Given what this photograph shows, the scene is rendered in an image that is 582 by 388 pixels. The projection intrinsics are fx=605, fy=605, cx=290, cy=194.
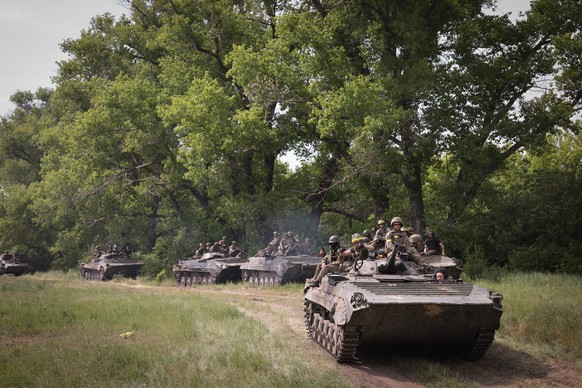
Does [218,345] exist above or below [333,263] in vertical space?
below

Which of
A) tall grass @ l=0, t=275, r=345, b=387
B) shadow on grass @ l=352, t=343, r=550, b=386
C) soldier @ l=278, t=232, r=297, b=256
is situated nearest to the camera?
tall grass @ l=0, t=275, r=345, b=387

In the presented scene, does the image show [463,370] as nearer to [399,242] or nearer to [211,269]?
[399,242]

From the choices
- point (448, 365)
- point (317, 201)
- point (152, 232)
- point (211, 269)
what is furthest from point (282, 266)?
point (152, 232)

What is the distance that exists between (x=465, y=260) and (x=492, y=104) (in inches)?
241

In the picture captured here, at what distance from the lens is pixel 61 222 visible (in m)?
43.9

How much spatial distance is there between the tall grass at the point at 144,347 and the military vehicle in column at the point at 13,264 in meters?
23.8

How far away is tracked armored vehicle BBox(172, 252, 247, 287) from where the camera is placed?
26641mm

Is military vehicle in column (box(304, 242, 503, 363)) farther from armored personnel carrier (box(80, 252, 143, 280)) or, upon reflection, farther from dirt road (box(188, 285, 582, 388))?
armored personnel carrier (box(80, 252, 143, 280))

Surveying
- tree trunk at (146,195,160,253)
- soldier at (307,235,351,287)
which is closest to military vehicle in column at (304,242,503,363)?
soldier at (307,235,351,287)

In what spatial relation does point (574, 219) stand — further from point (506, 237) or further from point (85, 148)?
point (85, 148)

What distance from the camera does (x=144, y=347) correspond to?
10.3 meters

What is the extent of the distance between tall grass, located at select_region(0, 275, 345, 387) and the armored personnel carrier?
15.8 m

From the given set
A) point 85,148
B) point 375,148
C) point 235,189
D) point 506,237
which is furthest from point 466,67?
point 85,148

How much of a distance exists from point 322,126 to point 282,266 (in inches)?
232
